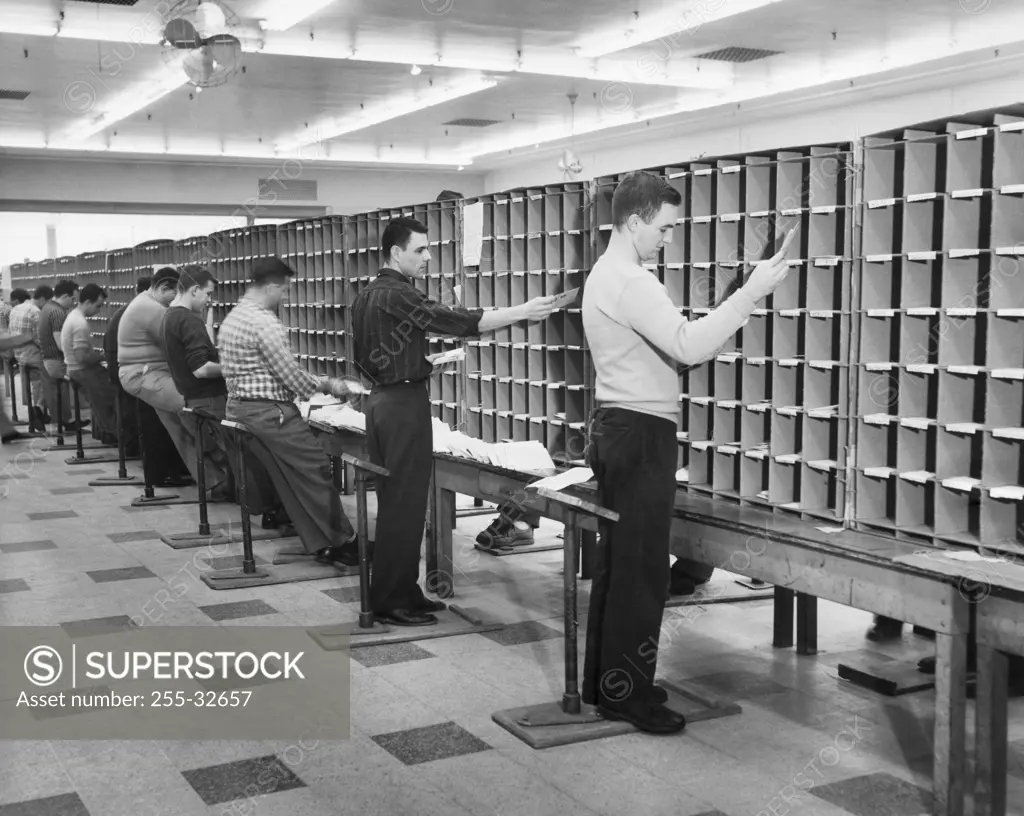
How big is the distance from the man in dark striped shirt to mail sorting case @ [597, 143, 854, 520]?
1072 mm

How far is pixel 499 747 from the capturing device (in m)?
3.61

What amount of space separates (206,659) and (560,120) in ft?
45.3

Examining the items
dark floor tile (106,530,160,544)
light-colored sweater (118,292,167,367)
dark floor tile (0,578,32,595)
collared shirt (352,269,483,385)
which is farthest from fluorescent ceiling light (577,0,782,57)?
dark floor tile (0,578,32,595)

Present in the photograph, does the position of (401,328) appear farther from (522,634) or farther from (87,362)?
(87,362)

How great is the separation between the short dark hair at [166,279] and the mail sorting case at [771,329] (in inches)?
211

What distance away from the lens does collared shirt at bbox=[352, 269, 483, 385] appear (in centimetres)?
473

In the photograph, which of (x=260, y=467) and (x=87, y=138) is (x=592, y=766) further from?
(x=87, y=138)

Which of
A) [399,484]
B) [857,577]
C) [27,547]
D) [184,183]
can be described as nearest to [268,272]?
[399,484]

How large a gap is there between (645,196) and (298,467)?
3.12m

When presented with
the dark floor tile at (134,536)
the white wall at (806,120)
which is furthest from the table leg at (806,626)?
the white wall at (806,120)

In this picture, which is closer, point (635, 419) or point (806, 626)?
point (635, 419)

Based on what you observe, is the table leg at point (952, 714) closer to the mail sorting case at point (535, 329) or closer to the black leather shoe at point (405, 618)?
the mail sorting case at point (535, 329)

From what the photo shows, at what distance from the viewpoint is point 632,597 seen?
3578 millimetres

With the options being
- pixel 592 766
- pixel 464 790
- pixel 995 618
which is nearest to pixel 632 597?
pixel 592 766
